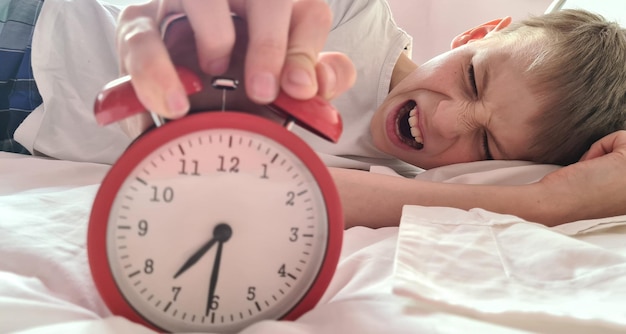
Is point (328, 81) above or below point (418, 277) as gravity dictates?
above

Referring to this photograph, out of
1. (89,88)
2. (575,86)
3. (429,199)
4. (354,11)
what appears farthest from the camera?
(354,11)

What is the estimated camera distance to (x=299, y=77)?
1.31 ft

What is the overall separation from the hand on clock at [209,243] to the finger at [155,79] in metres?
0.10

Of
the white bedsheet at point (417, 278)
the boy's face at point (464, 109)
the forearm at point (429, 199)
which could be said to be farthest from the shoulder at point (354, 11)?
the white bedsheet at point (417, 278)

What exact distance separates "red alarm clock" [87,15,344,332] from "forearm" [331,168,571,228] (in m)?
0.31

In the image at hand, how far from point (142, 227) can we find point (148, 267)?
3 centimetres

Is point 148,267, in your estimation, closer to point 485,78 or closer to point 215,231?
point 215,231

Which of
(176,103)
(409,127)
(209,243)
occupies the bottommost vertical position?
(409,127)

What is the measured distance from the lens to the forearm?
0.74 meters

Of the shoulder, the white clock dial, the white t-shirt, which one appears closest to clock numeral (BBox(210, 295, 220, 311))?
the white clock dial

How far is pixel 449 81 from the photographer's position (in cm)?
97

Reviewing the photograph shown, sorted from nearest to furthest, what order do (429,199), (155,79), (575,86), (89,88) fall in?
(155,79)
(429,199)
(575,86)
(89,88)

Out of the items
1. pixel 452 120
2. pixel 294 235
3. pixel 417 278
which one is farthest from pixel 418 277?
pixel 452 120

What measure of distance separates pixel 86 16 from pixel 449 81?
705 millimetres
